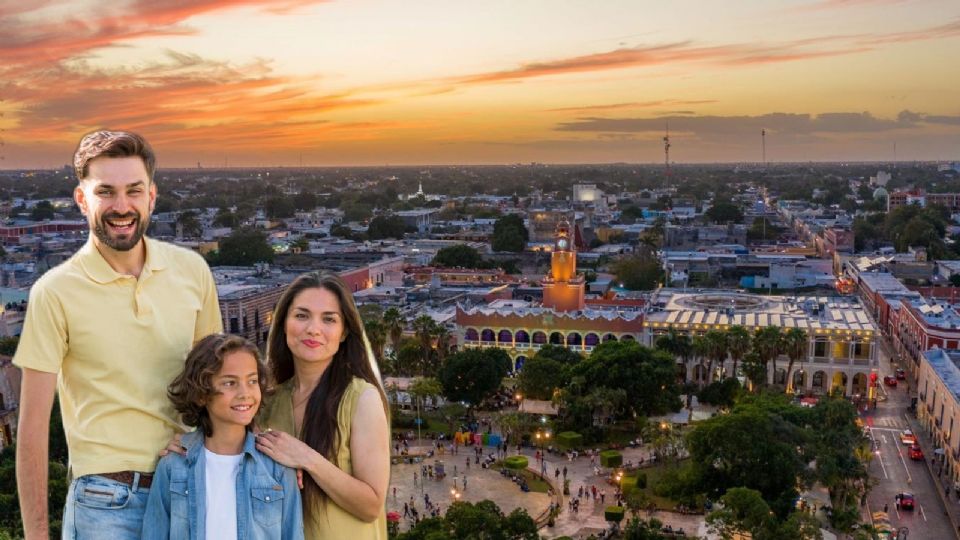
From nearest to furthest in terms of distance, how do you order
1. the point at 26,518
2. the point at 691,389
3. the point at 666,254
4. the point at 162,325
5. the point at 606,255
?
the point at 26,518 < the point at 162,325 < the point at 691,389 < the point at 666,254 < the point at 606,255

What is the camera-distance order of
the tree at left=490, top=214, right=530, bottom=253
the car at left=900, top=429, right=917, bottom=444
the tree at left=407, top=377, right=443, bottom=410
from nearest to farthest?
1. the car at left=900, top=429, right=917, bottom=444
2. the tree at left=407, top=377, right=443, bottom=410
3. the tree at left=490, top=214, right=530, bottom=253

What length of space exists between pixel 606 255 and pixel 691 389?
51.9m

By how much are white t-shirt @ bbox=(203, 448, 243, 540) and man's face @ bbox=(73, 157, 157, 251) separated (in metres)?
1.54

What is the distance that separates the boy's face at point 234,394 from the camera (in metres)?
5.81

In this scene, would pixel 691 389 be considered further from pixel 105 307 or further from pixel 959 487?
pixel 105 307

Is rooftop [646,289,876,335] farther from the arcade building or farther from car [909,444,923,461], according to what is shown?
car [909,444,923,461]

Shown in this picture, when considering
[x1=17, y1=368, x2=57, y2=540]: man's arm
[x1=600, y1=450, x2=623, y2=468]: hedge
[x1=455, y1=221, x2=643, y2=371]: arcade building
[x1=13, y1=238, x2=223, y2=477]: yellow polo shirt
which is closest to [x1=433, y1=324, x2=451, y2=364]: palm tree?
[x1=455, y1=221, x2=643, y2=371]: arcade building

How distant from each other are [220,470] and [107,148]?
2.25 metres

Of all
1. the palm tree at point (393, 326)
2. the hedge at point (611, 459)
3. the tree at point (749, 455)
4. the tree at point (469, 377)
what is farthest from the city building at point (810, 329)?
the tree at point (749, 455)

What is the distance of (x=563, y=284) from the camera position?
196ft

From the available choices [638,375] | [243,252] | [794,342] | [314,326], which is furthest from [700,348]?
[243,252]

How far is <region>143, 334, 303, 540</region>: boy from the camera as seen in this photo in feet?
18.6

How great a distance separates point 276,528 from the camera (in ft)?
19.1

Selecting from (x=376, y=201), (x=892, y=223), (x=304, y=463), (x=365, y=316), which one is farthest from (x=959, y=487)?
(x=376, y=201)
